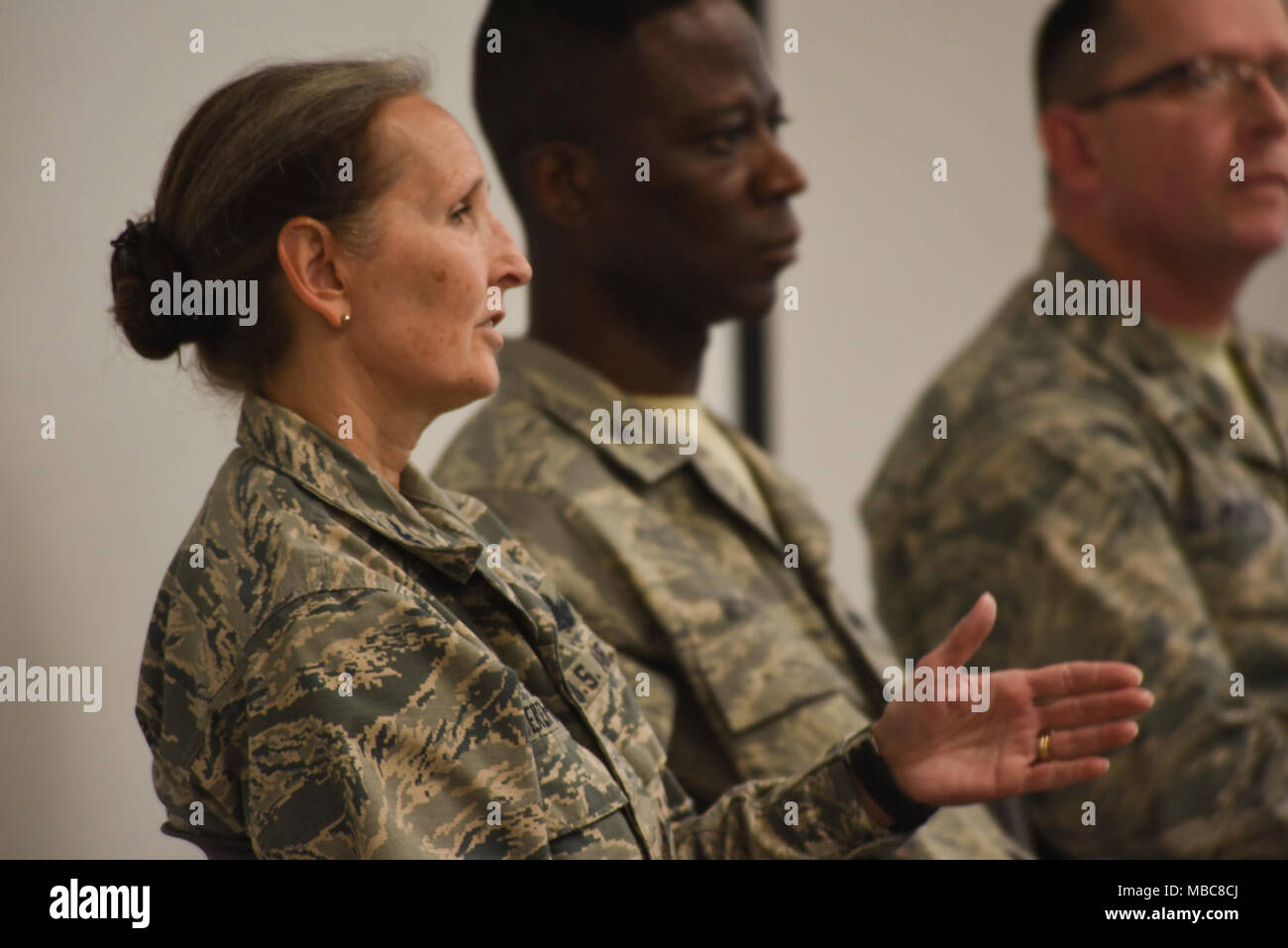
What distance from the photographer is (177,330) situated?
3.65 ft

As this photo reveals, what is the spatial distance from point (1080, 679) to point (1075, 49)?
1.19m

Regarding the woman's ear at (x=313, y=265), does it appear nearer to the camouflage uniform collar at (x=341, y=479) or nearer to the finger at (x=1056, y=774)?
the camouflage uniform collar at (x=341, y=479)

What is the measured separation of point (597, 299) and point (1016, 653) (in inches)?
26.2

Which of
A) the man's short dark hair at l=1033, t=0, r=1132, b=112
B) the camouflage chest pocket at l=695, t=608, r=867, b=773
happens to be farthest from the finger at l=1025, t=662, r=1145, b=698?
the man's short dark hair at l=1033, t=0, r=1132, b=112

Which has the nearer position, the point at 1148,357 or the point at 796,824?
the point at 796,824

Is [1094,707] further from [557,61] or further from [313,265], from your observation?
[557,61]

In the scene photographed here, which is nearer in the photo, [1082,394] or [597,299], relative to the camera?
[597,299]

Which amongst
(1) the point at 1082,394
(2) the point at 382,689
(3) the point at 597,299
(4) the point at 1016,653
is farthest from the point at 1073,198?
(2) the point at 382,689

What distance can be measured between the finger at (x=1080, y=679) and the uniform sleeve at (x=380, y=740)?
40 cm

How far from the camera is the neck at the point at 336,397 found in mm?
1122

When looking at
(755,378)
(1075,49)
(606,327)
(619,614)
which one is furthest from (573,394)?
(755,378)

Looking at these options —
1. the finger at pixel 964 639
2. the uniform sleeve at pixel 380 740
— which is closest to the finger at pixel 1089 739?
the finger at pixel 964 639

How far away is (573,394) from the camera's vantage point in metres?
1.59
